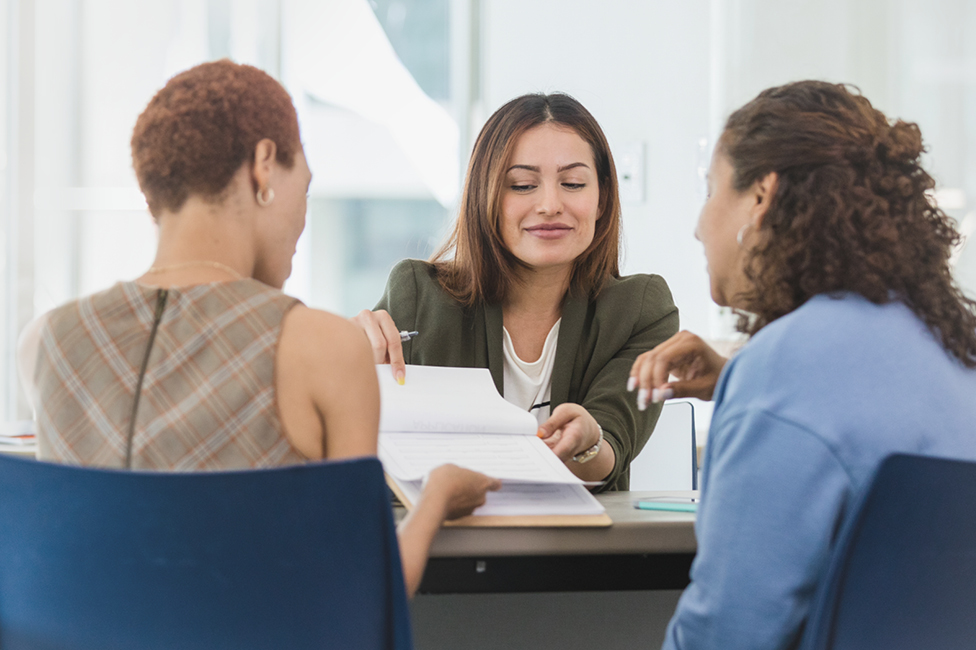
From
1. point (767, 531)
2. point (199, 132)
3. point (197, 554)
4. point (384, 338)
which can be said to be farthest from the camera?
point (384, 338)

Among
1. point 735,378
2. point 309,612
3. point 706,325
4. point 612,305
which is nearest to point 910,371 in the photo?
point 735,378

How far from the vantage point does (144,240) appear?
311cm

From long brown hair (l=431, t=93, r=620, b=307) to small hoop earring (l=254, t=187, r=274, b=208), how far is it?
2.62 feet

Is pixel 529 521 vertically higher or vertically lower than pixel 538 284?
lower

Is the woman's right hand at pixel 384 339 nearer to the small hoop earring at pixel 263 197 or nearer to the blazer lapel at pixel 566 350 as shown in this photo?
the blazer lapel at pixel 566 350

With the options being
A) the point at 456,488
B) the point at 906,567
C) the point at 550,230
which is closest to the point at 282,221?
the point at 456,488

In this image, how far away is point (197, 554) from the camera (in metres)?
0.64

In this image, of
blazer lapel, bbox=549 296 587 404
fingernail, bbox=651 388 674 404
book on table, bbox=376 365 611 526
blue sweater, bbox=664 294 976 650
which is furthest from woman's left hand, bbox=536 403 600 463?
blue sweater, bbox=664 294 976 650

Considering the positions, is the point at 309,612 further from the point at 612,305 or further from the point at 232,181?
the point at 612,305

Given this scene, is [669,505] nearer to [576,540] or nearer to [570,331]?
[576,540]

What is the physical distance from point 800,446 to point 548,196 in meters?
0.98

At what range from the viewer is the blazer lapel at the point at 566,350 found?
5.29 ft

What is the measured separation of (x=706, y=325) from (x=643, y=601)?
2019mm

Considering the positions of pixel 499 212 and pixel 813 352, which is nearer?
pixel 813 352
